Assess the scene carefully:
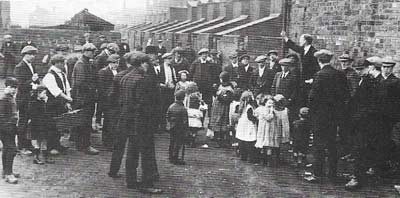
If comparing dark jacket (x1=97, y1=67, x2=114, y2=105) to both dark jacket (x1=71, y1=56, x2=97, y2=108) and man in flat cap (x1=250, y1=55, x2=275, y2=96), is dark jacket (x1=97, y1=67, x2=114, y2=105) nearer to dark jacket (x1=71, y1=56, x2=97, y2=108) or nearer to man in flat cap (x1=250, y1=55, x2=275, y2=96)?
dark jacket (x1=71, y1=56, x2=97, y2=108)

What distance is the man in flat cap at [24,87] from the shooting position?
799 cm

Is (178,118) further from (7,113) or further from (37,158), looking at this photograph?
(7,113)

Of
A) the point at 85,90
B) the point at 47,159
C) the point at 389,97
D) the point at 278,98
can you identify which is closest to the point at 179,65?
the point at 85,90

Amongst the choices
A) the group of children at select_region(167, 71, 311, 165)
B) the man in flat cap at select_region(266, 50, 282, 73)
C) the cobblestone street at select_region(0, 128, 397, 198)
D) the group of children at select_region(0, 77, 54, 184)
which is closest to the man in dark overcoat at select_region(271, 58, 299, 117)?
the group of children at select_region(167, 71, 311, 165)

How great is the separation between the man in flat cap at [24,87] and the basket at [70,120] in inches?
23.4

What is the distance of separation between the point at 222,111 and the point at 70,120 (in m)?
3.15

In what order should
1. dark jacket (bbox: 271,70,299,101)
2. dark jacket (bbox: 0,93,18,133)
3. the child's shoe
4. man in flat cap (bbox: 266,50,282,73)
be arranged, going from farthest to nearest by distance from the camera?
man in flat cap (bbox: 266,50,282,73), dark jacket (bbox: 271,70,299,101), the child's shoe, dark jacket (bbox: 0,93,18,133)

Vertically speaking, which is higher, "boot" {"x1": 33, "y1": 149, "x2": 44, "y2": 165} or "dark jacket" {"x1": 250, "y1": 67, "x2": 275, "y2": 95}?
"dark jacket" {"x1": 250, "y1": 67, "x2": 275, "y2": 95}

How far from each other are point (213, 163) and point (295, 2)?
6.94m

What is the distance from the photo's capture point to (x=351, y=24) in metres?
10.9

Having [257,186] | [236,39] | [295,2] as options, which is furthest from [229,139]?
[236,39]

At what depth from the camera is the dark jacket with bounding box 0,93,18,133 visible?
268 inches

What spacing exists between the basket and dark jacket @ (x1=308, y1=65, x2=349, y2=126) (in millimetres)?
4301

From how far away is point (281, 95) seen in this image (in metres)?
8.80
